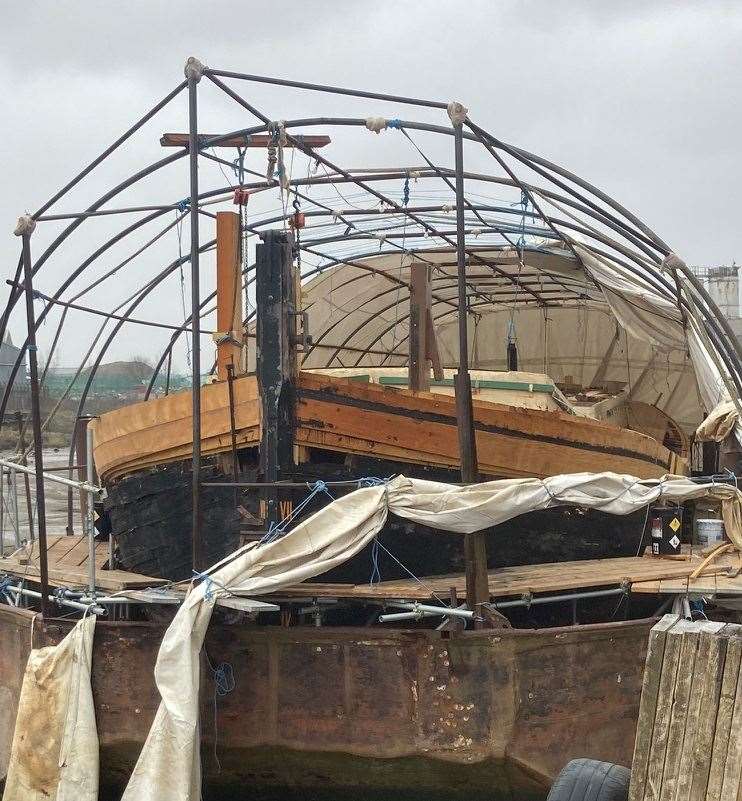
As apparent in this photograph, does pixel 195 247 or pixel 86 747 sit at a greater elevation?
pixel 195 247

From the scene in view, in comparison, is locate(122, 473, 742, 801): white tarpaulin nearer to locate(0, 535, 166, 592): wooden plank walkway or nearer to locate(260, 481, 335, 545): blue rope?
locate(260, 481, 335, 545): blue rope

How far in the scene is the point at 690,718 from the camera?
606 centimetres

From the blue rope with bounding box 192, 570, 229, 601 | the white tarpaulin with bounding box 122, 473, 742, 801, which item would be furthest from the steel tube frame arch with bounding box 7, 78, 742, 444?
the blue rope with bounding box 192, 570, 229, 601

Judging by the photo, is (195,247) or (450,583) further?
(450,583)

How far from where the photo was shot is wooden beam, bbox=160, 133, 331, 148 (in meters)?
9.14

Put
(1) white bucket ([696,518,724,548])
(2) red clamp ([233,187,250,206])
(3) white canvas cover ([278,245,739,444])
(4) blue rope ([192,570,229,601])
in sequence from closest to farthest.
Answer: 1. (4) blue rope ([192,570,229,601])
2. (2) red clamp ([233,187,250,206])
3. (1) white bucket ([696,518,724,548])
4. (3) white canvas cover ([278,245,739,444])

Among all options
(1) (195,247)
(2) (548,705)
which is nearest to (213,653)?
(2) (548,705)

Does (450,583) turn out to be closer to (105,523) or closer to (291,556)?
(291,556)

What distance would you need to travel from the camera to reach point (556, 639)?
320 inches

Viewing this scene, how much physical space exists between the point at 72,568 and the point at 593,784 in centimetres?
515

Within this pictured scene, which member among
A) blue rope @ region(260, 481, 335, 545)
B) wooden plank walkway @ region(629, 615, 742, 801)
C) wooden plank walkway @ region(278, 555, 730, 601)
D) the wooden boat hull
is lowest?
wooden plank walkway @ region(629, 615, 742, 801)

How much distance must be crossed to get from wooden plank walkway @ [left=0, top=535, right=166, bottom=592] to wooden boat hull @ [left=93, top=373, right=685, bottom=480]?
89 centimetres

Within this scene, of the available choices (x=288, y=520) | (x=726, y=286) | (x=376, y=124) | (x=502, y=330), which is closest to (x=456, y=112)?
(x=376, y=124)

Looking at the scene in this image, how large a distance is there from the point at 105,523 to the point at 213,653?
269cm
